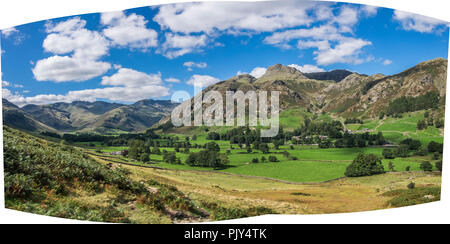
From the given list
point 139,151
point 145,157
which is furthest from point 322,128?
point 139,151

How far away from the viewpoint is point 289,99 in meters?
12.0

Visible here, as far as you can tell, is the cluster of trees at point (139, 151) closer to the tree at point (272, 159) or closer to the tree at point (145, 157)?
the tree at point (145, 157)

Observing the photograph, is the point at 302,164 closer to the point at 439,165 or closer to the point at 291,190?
the point at 291,190

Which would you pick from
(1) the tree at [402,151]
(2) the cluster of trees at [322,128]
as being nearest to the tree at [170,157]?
(2) the cluster of trees at [322,128]

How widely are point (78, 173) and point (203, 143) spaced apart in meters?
4.99

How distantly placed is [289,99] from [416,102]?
664cm

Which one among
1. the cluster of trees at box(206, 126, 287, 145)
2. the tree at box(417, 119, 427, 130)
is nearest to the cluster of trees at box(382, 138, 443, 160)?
the tree at box(417, 119, 427, 130)

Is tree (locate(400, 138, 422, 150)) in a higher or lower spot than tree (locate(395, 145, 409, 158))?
higher

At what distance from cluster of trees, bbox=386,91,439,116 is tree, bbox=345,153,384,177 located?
2957mm

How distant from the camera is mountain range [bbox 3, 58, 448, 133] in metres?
11.1

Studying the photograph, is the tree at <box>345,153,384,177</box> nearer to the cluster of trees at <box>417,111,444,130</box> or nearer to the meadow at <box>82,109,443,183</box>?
the meadow at <box>82,109,443,183</box>

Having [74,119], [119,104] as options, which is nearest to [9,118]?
[74,119]

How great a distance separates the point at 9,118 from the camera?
35.5 ft

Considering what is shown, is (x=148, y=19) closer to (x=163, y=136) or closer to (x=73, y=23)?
(x=73, y=23)
